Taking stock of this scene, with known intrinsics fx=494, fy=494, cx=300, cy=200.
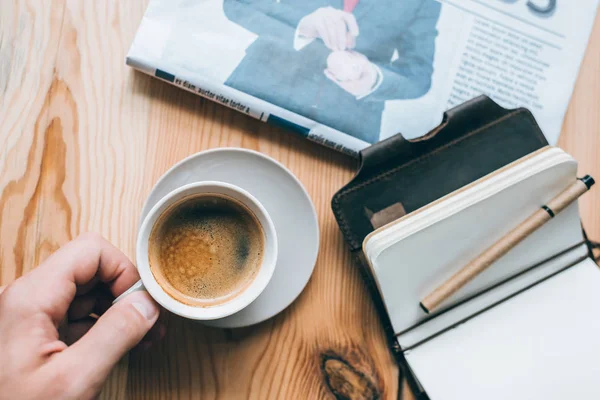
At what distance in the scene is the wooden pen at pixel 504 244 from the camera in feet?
1.59

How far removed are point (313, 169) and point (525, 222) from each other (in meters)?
0.22

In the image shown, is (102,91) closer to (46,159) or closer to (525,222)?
(46,159)

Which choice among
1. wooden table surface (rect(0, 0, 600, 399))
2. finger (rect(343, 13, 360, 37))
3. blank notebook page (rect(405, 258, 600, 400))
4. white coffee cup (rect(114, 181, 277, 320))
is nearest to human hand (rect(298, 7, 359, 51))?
finger (rect(343, 13, 360, 37))

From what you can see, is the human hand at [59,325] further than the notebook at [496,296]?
No

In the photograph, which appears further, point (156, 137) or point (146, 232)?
point (156, 137)

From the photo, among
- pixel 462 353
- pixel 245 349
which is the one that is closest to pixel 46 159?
pixel 245 349

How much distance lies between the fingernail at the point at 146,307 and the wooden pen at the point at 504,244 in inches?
9.9

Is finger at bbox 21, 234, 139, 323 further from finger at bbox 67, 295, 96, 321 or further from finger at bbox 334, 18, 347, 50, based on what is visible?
finger at bbox 334, 18, 347, 50

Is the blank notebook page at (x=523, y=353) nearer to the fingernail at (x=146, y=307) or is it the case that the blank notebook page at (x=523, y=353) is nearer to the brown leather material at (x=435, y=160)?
the brown leather material at (x=435, y=160)

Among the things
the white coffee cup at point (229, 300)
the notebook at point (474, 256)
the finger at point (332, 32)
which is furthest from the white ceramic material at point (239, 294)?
the finger at point (332, 32)

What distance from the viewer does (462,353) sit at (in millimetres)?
493

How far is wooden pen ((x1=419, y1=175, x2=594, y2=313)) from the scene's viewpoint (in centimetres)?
48

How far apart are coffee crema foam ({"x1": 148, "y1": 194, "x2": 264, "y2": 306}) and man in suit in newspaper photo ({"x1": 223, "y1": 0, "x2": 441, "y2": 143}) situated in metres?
0.14

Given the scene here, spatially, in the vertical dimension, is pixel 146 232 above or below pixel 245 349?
above
